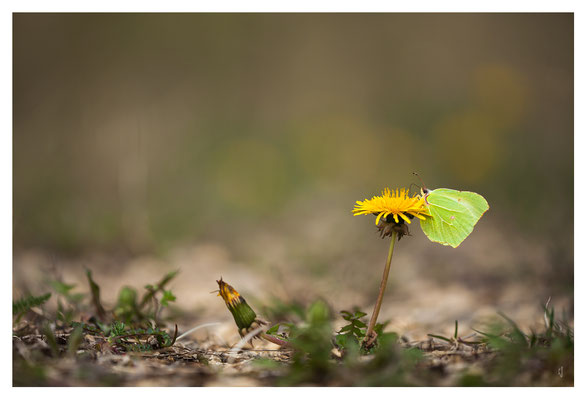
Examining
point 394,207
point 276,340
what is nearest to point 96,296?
point 276,340

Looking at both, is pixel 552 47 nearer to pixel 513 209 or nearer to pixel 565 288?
pixel 513 209

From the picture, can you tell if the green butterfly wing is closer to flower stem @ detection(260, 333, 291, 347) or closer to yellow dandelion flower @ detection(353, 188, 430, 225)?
yellow dandelion flower @ detection(353, 188, 430, 225)

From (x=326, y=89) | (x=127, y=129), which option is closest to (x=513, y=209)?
(x=326, y=89)

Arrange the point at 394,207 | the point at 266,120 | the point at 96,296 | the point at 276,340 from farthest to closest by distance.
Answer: the point at 266,120 → the point at 96,296 → the point at 276,340 → the point at 394,207

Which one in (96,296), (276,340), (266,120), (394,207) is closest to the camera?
(394,207)

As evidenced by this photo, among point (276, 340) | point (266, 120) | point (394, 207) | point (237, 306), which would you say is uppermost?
point (266, 120)

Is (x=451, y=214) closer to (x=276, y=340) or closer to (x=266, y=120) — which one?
(x=276, y=340)

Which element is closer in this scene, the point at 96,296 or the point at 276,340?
the point at 276,340

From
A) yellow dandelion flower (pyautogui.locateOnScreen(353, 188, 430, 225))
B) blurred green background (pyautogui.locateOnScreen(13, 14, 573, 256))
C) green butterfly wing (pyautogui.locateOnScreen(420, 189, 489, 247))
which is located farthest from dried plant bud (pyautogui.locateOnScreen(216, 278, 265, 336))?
blurred green background (pyautogui.locateOnScreen(13, 14, 573, 256))

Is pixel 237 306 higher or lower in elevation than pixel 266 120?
lower
